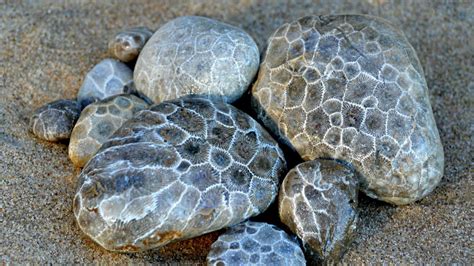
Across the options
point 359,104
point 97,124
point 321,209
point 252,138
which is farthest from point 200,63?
point 321,209

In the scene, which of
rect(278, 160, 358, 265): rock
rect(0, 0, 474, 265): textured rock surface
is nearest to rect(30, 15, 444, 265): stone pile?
rect(278, 160, 358, 265): rock

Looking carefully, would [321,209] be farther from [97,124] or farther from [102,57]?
[102,57]

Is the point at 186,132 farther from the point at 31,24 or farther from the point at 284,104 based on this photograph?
the point at 31,24

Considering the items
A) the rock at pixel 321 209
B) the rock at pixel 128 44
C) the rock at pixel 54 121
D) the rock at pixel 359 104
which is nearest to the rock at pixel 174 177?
the rock at pixel 321 209

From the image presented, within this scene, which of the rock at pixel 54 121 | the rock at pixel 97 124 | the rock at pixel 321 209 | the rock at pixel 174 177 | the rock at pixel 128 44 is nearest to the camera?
the rock at pixel 174 177

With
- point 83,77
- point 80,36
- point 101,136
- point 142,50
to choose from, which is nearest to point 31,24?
point 80,36

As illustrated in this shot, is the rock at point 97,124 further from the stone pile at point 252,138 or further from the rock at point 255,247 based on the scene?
the rock at point 255,247
